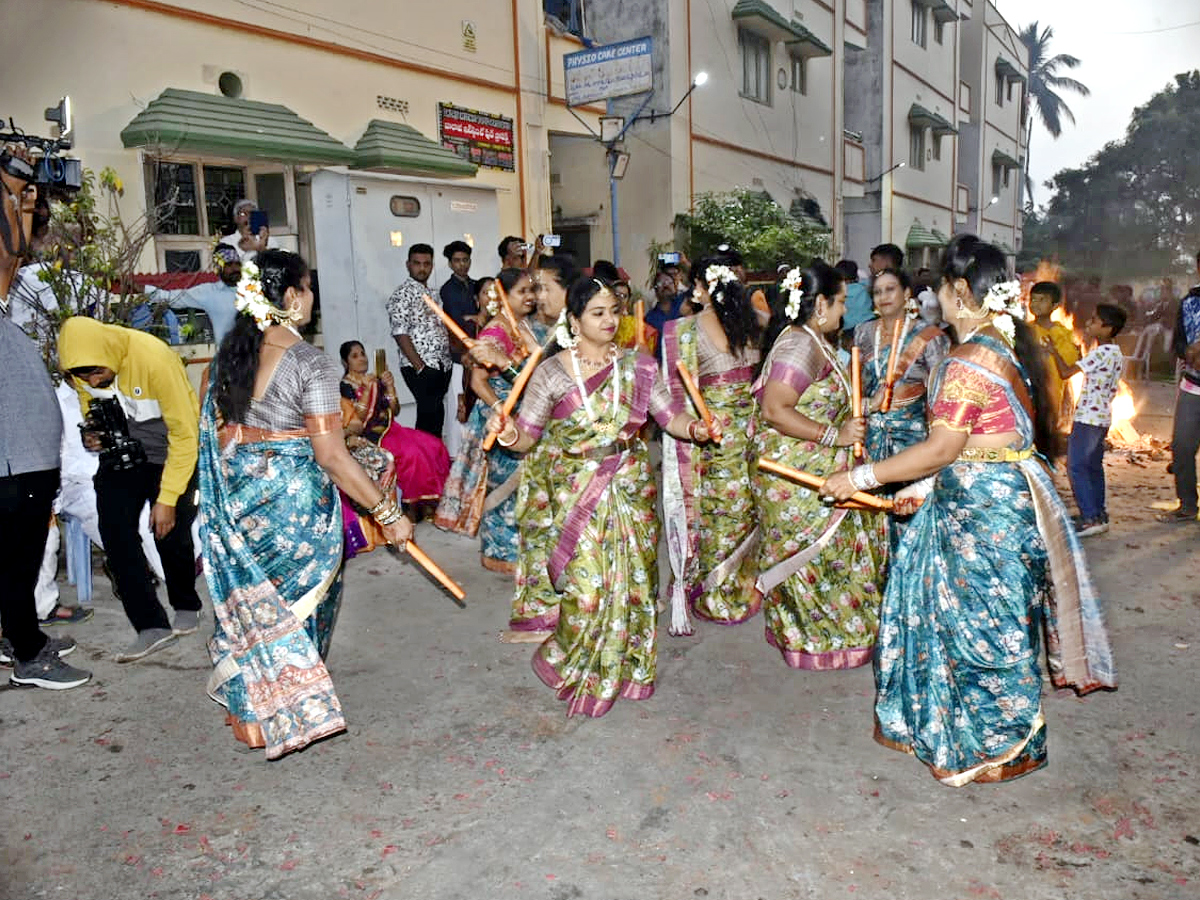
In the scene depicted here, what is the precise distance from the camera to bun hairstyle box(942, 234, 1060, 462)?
3127 mm

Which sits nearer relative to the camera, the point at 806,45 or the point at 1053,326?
the point at 1053,326

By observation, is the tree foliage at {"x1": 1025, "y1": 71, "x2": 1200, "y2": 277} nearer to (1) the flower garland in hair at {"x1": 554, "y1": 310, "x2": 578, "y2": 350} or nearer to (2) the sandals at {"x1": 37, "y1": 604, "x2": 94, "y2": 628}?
(1) the flower garland in hair at {"x1": 554, "y1": 310, "x2": 578, "y2": 350}

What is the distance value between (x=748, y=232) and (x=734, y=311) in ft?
32.5

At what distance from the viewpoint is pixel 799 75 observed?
18.8 metres

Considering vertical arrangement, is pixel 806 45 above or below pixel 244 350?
above

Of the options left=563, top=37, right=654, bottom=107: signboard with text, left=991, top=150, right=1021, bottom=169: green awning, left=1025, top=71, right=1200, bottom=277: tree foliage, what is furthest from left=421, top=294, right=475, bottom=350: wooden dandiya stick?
left=1025, top=71, right=1200, bottom=277: tree foliage

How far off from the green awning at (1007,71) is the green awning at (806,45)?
16.9 meters

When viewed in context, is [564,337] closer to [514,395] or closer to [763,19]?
[514,395]

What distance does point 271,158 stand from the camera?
7797mm

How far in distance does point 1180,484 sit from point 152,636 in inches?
255

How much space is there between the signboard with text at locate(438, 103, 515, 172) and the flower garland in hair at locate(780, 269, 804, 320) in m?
6.95

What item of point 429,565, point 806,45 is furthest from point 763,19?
point 429,565

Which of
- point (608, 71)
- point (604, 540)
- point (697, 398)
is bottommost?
point (604, 540)

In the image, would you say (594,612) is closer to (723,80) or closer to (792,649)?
(792,649)
